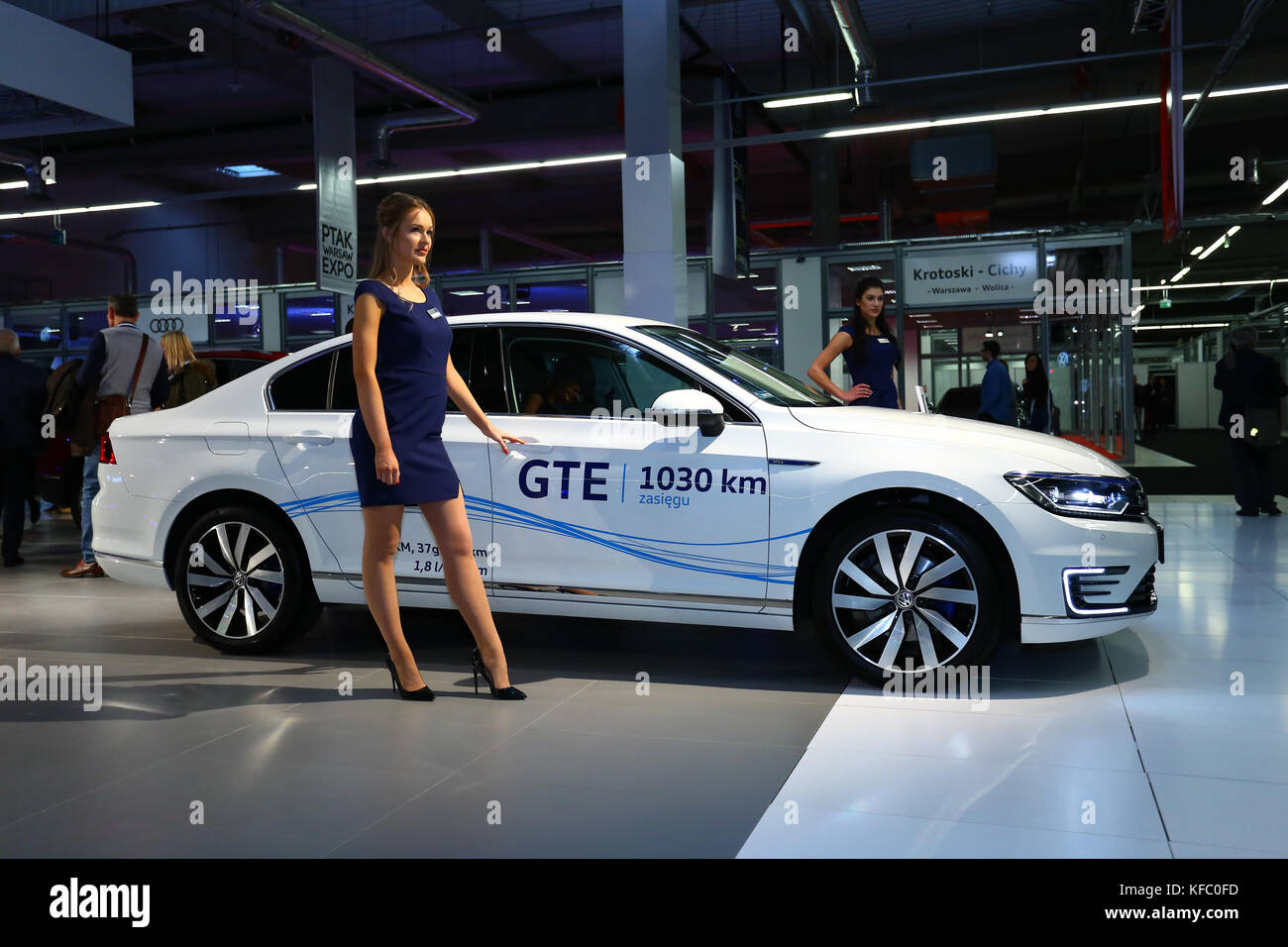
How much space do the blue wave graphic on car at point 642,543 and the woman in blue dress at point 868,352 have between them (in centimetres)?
180

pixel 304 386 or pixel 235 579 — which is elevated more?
pixel 304 386

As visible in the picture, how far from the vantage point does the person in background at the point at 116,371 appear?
7664 millimetres

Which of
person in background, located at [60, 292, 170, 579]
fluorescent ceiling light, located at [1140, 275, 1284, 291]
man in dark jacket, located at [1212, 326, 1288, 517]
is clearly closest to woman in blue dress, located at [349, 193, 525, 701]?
person in background, located at [60, 292, 170, 579]

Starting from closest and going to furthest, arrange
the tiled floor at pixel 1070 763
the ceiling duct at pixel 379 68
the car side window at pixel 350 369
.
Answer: the tiled floor at pixel 1070 763 → the car side window at pixel 350 369 → the ceiling duct at pixel 379 68

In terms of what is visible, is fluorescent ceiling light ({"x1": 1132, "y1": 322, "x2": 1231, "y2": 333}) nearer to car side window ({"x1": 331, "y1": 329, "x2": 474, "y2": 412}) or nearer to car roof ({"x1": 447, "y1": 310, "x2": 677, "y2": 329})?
car roof ({"x1": 447, "y1": 310, "x2": 677, "y2": 329})

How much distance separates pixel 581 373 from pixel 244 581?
1.75 m

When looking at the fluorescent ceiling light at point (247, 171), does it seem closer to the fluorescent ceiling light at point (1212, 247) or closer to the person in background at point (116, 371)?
the person in background at point (116, 371)

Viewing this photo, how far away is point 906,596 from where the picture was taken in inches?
165

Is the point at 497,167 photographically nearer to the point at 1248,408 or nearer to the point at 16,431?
the point at 16,431

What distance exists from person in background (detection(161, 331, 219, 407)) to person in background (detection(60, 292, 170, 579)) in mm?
243

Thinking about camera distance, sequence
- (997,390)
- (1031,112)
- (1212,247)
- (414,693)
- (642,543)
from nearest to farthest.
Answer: (414,693) → (642,543) → (997,390) → (1031,112) → (1212,247)

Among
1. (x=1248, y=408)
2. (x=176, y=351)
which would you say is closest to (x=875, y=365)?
(x=176, y=351)

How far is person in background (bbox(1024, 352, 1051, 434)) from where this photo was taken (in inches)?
604

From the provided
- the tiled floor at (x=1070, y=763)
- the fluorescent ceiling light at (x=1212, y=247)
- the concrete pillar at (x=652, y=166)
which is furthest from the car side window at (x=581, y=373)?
the fluorescent ceiling light at (x=1212, y=247)
